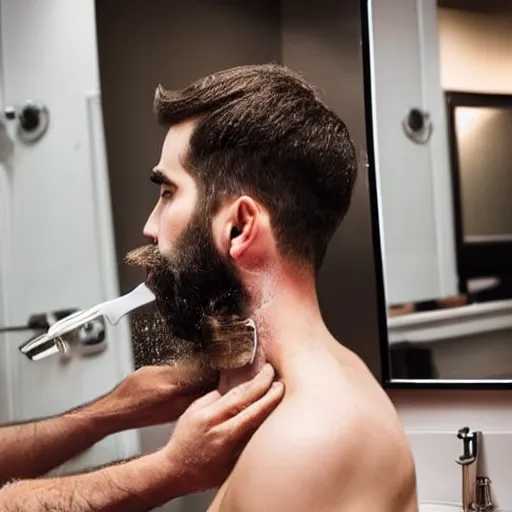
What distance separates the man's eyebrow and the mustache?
8cm

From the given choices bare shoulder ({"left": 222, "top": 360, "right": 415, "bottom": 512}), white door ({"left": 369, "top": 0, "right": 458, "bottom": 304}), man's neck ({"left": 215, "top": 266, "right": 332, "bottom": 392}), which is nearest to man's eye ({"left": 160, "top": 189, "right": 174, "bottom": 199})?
man's neck ({"left": 215, "top": 266, "right": 332, "bottom": 392})

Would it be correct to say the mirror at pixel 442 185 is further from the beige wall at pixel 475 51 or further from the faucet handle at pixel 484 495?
the faucet handle at pixel 484 495

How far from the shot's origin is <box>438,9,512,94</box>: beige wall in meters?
1.13

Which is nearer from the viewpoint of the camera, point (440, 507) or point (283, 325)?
point (283, 325)

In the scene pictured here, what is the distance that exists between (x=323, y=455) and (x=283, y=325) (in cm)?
16

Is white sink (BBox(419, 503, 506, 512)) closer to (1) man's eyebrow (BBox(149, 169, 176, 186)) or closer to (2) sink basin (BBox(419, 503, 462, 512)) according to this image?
(2) sink basin (BBox(419, 503, 462, 512))

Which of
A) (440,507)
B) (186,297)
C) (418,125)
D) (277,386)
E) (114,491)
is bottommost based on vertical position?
(440,507)

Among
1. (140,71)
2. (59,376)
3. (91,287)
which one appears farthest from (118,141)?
(59,376)

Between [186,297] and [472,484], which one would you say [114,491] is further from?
[472,484]

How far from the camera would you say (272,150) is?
84cm

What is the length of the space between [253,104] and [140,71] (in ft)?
0.82

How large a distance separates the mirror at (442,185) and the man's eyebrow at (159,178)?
15.0 inches

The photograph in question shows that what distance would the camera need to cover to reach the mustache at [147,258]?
2.93ft

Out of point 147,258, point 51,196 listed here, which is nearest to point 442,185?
point 147,258
